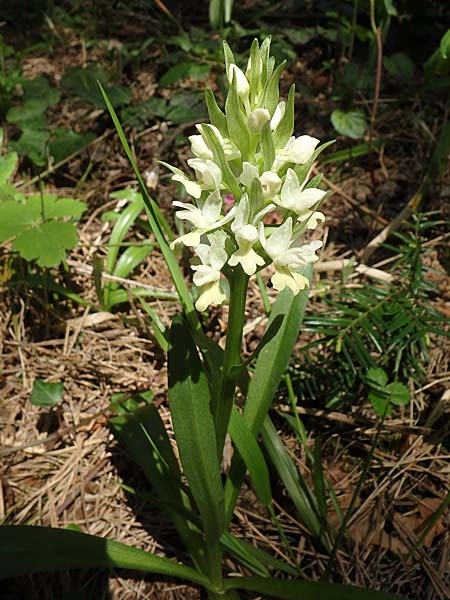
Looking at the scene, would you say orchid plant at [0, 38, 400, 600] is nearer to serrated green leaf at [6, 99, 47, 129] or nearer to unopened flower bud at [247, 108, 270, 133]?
unopened flower bud at [247, 108, 270, 133]

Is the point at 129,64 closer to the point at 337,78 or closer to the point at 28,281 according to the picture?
the point at 337,78

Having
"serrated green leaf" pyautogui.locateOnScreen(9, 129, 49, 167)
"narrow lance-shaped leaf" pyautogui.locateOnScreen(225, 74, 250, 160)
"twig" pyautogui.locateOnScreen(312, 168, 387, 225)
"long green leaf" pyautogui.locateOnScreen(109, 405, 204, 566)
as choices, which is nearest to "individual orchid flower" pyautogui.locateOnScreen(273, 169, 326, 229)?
"narrow lance-shaped leaf" pyautogui.locateOnScreen(225, 74, 250, 160)

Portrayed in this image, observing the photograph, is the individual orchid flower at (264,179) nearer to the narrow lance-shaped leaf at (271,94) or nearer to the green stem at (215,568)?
the narrow lance-shaped leaf at (271,94)

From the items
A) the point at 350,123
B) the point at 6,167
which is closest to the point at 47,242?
the point at 6,167

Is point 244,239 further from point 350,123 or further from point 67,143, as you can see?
point 67,143

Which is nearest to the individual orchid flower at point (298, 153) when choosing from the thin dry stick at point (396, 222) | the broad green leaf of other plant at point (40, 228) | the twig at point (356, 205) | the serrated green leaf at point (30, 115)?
the broad green leaf of other plant at point (40, 228)

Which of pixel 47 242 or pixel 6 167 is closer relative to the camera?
pixel 47 242
